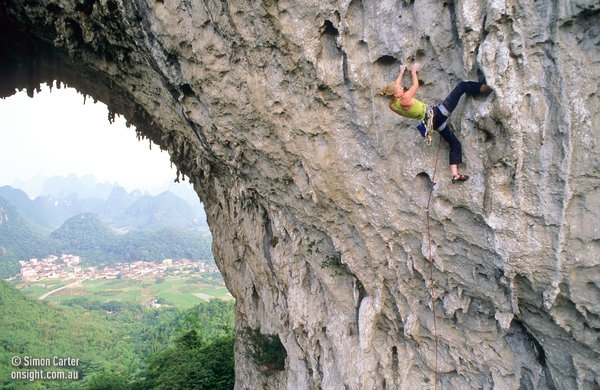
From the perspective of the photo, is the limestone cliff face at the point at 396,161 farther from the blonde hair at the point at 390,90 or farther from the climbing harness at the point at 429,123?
the blonde hair at the point at 390,90

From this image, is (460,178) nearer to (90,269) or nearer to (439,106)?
(439,106)

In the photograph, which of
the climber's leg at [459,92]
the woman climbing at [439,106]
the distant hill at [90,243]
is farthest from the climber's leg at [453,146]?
the distant hill at [90,243]

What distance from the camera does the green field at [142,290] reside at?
2985 inches

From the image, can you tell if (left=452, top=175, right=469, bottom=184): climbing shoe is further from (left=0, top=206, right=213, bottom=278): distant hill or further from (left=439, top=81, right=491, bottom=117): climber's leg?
(left=0, top=206, right=213, bottom=278): distant hill

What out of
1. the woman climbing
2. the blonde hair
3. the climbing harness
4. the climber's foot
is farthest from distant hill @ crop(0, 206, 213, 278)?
the climber's foot

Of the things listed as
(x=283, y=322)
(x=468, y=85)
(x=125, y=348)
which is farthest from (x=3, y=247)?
(x=468, y=85)

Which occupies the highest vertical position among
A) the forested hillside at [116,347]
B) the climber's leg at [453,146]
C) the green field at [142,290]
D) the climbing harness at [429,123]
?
the climbing harness at [429,123]

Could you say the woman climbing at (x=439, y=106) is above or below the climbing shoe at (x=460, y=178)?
above

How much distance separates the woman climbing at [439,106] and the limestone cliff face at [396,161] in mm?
206

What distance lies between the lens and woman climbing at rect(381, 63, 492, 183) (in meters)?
4.80

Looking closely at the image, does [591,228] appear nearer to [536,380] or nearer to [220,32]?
[536,380]

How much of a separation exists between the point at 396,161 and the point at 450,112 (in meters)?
1.32

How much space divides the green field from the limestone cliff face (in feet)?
226

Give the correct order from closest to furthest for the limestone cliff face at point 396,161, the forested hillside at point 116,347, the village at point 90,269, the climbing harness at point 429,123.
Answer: the limestone cliff face at point 396,161
the climbing harness at point 429,123
the forested hillside at point 116,347
the village at point 90,269
